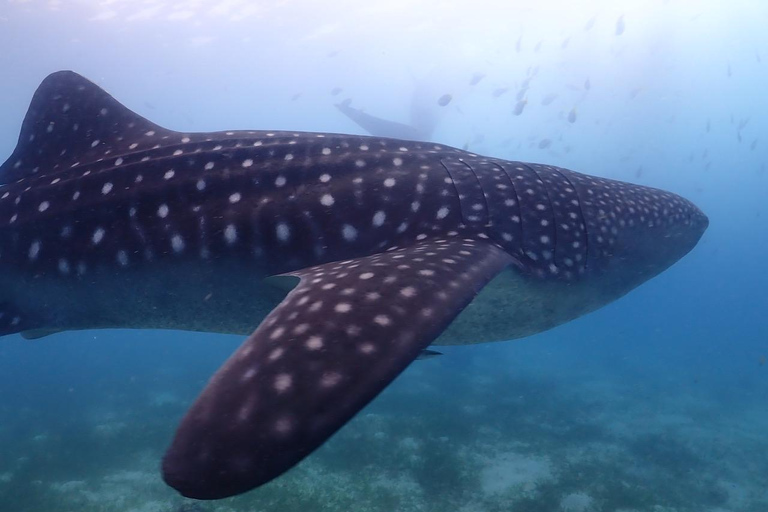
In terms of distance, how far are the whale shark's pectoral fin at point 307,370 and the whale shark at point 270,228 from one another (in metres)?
0.06

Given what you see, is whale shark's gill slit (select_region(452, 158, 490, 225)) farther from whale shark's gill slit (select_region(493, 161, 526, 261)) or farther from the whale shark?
whale shark's gill slit (select_region(493, 161, 526, 261))

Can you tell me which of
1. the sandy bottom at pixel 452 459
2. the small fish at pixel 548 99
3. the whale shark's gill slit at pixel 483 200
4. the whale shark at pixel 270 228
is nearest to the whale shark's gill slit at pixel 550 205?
the whale shark at pixel 270 228

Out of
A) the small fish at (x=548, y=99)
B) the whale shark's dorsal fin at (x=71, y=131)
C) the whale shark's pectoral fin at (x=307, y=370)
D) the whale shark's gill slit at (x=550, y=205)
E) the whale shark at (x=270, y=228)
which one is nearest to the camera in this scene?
the whale shark's pectoral fin at (x=307, y=370)

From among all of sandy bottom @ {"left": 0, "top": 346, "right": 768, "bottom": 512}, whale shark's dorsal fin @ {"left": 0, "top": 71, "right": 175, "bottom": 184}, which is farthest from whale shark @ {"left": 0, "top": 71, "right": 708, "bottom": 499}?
sandy bottom @ {"left": 0, "top": 346, "right": 768, "bottom": 512}

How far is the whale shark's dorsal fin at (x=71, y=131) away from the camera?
484 centimetres

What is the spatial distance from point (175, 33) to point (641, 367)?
4490 cm

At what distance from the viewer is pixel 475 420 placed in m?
15.3

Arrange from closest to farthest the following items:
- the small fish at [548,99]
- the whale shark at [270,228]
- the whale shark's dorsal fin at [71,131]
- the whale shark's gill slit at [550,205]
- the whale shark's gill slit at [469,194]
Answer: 1. the whale shark at [270,228]
2. the whale shark's gill slit at [469,194]
3. the whale shark's gill slit at [550,205]
4. the whale shark's dorsal fin at [71,131]
5. the small fish at [548,99]

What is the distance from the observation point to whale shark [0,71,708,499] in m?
3.98

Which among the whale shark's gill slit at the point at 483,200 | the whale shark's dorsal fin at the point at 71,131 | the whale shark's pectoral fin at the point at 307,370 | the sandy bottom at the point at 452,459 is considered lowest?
the sandy bottom at the point at 452,459

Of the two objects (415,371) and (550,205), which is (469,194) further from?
(415,371)

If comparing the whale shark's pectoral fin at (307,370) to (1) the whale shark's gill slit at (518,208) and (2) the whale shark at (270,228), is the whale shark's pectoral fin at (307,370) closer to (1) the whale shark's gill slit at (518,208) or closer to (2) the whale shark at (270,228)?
(2) the whale shark at (270,228)

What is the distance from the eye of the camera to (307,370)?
2.19 metres

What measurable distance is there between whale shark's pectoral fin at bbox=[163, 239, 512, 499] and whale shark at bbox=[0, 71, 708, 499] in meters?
0.06
